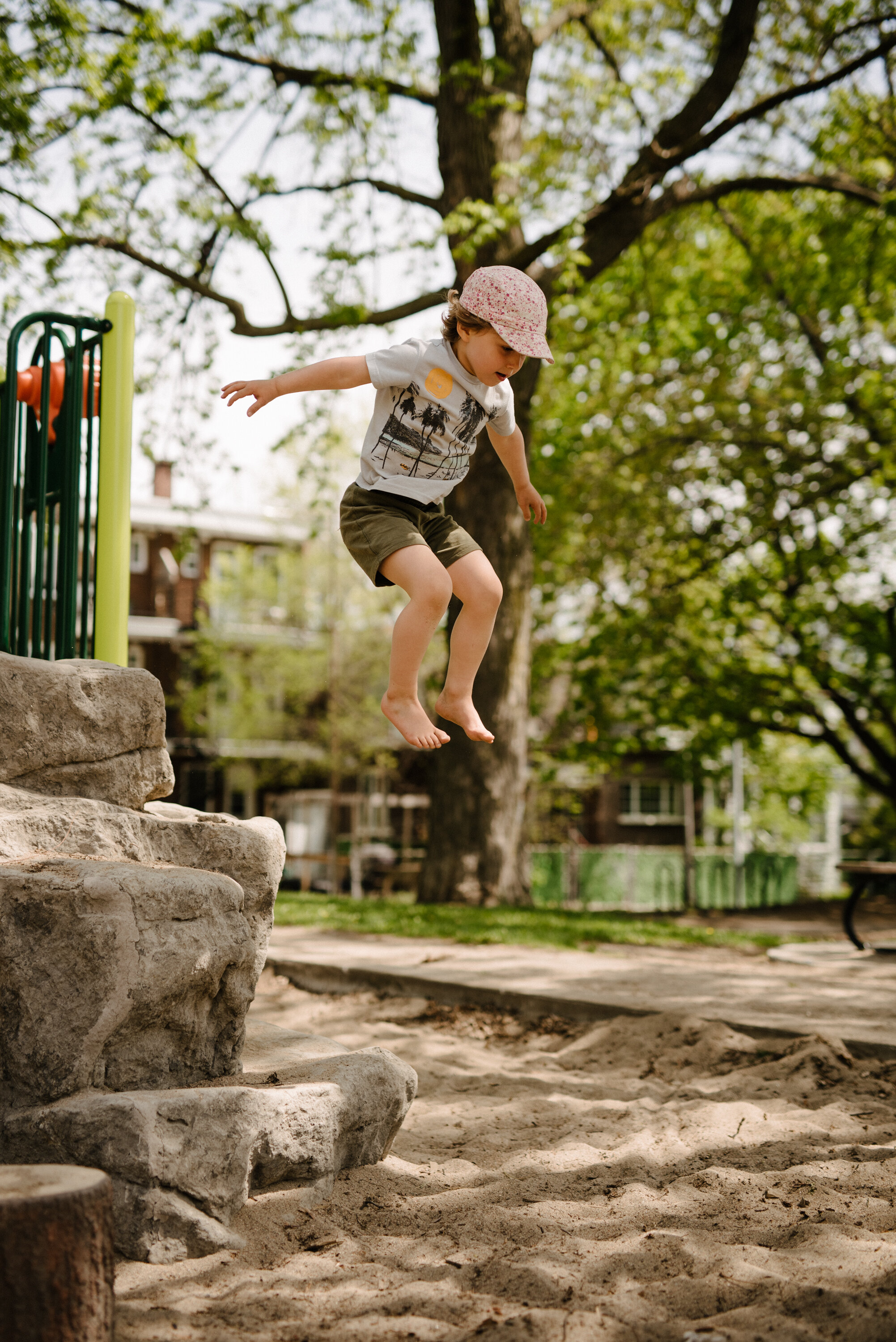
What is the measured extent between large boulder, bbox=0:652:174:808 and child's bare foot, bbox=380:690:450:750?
0.82 m

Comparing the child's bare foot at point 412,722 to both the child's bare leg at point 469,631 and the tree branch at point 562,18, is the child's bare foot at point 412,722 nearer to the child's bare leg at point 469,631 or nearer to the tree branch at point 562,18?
the child's bare leg at point 469,631

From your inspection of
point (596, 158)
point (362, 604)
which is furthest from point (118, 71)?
point (362, 604)

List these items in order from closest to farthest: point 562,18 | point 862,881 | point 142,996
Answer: point 142,996
point 862,881
point 562,18

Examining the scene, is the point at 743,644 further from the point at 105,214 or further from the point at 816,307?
the point at 105,214

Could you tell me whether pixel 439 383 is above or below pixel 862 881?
above

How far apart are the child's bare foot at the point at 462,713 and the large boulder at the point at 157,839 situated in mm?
771

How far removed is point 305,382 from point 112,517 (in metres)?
1.52

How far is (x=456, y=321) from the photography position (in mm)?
3656

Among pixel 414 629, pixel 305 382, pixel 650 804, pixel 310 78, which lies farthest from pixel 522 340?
pixel 650 804

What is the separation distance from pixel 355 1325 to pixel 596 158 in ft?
46.0

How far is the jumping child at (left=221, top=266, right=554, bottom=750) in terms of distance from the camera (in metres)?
3.52

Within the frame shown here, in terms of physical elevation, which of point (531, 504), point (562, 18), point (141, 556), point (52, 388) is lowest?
point (531, 504)

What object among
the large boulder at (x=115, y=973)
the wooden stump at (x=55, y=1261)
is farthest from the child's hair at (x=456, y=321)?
the wooden stump at (x=55, y=1261)

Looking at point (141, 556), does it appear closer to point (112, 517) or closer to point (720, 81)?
point (720, 81)
